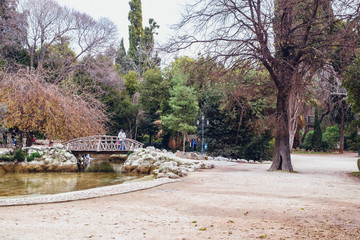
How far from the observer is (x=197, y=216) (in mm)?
5664

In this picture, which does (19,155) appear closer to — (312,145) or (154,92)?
(154,92)

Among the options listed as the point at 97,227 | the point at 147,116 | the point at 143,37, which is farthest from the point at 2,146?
the point at 143,37

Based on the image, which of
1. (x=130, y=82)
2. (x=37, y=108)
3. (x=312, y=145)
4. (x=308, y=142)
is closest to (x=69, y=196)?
(x=37, y=108)

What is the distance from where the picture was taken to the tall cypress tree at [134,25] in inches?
1917

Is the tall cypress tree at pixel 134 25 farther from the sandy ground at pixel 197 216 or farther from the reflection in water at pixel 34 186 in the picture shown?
the sandy ground at pixel 197 216

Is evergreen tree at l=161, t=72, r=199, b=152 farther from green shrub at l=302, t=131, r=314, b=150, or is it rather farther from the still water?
green shrub at l=302, t=131, r=314, b=150

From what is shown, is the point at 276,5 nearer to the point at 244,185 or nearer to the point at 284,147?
the point at 284,147

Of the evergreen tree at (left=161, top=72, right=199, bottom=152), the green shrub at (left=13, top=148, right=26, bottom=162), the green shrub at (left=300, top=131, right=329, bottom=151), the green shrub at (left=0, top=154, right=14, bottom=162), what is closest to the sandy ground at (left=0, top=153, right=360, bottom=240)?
the green shrub at (left=13, top=148, right=26, bottom=162)

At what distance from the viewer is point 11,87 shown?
57.7ft

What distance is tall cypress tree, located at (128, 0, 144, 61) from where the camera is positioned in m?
48.7

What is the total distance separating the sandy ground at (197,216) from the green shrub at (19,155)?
11.1 metres

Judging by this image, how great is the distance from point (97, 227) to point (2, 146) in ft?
65.4

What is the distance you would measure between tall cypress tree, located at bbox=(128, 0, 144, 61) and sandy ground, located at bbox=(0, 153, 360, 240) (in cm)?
4273

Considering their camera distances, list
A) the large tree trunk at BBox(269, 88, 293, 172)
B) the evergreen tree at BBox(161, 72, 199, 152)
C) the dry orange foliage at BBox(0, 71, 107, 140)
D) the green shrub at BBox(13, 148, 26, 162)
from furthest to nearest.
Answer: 1. the evergreen tree at BBox(161, 72, 199, 152)
2. the dry orange foliage at BBox(0, 71, 107, 140)
3. the green shrub at BBox(13, 148, 26, 162)
4. the large tree trunk at BBox(269, 88, 293, 172)
